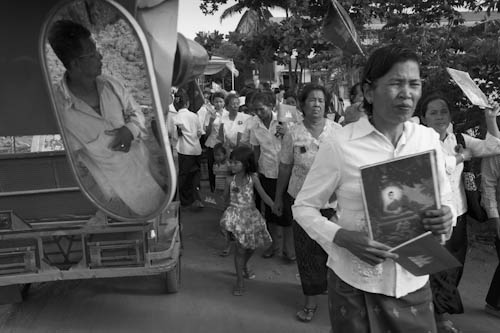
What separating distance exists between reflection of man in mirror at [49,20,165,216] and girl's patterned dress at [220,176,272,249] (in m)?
2.00

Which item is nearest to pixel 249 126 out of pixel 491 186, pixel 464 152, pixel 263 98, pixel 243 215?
pixel 263 98

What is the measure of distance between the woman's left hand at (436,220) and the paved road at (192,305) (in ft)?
6.61

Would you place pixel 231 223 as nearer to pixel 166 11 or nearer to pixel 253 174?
pixel 253 174

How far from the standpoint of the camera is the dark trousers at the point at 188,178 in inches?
274

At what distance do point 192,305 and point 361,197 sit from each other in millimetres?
2480

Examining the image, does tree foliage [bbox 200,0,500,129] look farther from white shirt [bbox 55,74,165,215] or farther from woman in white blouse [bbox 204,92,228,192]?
white shirt [bbox 55,74,165,215]

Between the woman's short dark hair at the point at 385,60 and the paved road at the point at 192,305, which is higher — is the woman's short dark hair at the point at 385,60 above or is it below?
above

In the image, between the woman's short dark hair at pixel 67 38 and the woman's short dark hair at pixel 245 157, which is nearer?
the woman's short dark hair at pixel 67 38

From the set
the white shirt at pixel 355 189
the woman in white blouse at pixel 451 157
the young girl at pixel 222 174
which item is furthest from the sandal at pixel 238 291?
the white shirt at pixel 355 189

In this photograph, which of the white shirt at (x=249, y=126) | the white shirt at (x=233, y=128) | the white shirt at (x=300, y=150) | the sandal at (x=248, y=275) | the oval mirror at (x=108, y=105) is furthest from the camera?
the white shirt at (x=233, y=128)

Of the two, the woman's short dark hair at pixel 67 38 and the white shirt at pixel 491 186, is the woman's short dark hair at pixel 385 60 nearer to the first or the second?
the woman's short dark hair at pixel 67 38

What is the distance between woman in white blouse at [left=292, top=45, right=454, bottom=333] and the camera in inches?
67.2

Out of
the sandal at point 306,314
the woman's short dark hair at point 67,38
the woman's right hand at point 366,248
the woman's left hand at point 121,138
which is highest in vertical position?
the woman's short dark hair at point 67,38

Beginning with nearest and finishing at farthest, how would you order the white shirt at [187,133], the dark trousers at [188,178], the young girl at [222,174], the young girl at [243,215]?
the young girl at [243,215], the young girl at [222,174], the white shirt at [187,133], the dark trousers at [188,178]
